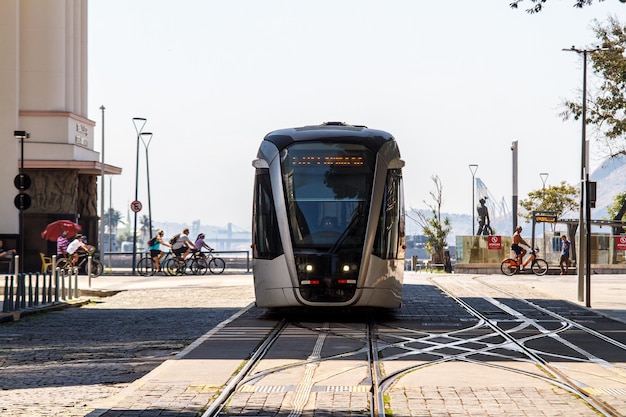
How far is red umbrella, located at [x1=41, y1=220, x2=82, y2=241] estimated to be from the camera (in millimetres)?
44531

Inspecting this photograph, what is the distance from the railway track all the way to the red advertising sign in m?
32.6

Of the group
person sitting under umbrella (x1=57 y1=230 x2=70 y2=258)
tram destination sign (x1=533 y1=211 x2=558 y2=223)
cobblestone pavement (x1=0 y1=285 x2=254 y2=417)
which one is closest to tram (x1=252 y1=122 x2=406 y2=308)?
cobblestone pavement (x1=0 y1=285 x2=254 y2=417)

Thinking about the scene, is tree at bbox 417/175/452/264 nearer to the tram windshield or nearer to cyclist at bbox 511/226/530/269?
cyclist at bbox 511/226/530/269

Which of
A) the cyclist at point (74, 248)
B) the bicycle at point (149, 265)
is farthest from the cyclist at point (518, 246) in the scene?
the cyclist at point (74, 248)

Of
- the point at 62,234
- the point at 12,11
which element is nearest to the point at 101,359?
the point at 62,234

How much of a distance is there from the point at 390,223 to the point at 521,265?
29.9 metres

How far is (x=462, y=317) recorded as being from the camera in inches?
922

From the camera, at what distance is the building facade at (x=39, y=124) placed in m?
48.7

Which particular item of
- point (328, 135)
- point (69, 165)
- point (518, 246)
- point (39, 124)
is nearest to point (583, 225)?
point (328, 135)

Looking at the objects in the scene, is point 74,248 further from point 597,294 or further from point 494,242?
point 494,242

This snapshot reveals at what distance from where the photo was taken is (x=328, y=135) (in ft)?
72.5

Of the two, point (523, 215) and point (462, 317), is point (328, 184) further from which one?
point (523, 215)

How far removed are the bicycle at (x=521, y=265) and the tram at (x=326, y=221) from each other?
28540 millimetres

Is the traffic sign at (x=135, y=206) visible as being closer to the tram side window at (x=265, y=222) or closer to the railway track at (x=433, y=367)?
the railway track at (x=433, y=367)
